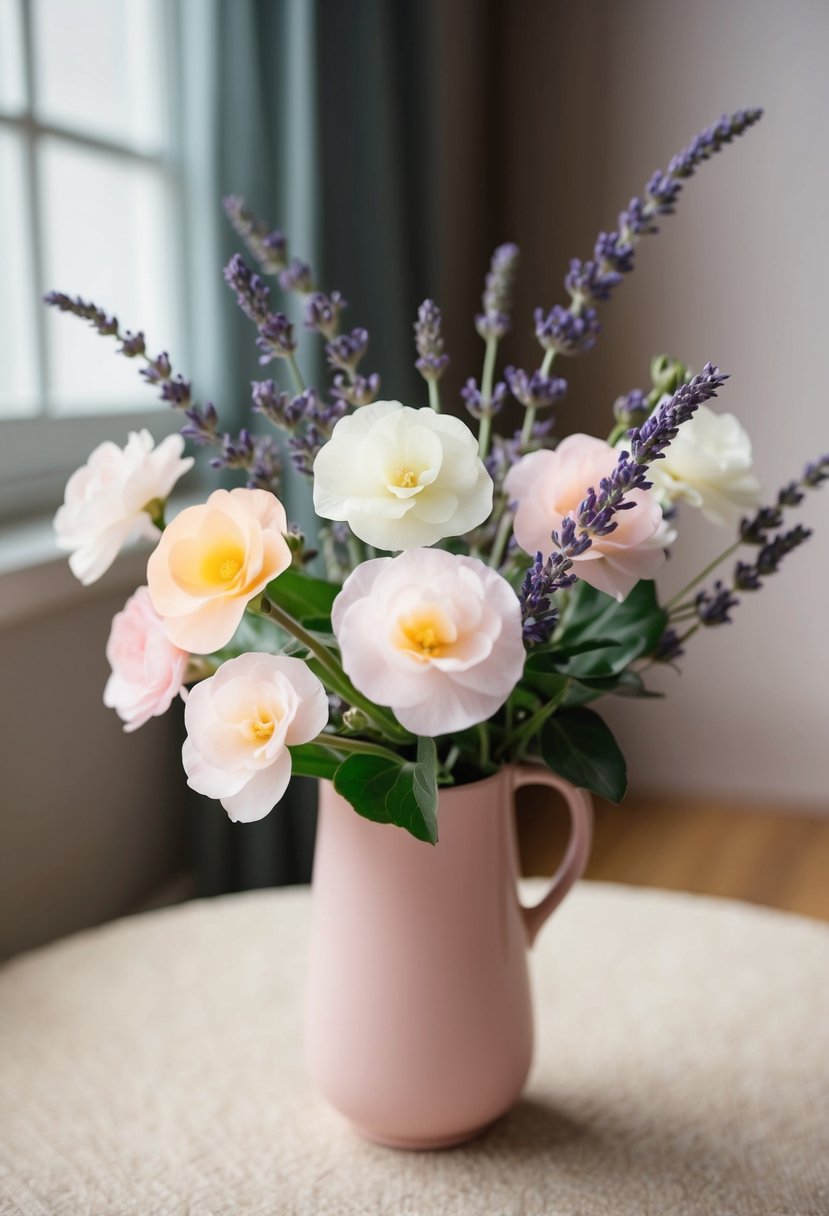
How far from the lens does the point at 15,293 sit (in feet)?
5.39

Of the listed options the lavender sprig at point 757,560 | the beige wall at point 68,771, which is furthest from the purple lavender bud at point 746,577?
the beige wall at point 68,771

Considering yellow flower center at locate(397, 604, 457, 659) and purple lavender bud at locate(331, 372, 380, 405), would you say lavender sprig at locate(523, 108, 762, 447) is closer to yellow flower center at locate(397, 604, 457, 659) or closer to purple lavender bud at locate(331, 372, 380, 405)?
purple lavender bud at locate(331, 372, 380, 405)

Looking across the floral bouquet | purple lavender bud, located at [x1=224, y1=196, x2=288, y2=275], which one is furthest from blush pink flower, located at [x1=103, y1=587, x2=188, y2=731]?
purple lavender bud, located at [x1=224, y1=196, x2=288, y2=275]

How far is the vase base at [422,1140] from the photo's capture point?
726mm

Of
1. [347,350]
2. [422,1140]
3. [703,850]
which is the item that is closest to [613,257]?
[347,350]

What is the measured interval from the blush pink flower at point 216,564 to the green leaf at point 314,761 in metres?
0.13

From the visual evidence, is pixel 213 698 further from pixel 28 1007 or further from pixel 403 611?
pixel 28 1007

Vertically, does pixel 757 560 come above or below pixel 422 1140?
above

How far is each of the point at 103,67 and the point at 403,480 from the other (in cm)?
152

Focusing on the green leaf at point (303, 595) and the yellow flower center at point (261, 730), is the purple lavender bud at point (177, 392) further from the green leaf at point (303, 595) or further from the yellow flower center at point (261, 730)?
the yellow flower center at point (261, 730)

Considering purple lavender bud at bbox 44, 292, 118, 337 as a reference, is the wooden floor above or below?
below

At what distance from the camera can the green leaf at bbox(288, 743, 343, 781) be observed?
656 mm

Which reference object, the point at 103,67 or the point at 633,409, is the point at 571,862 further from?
the point at 103,67

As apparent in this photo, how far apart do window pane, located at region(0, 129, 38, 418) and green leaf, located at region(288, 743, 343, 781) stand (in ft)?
3.69
